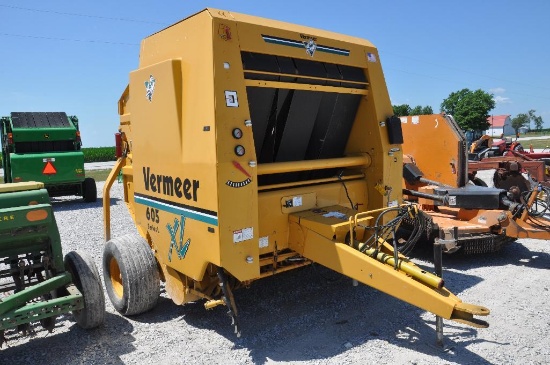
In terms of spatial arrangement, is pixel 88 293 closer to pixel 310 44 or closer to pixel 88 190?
pixel 310 44

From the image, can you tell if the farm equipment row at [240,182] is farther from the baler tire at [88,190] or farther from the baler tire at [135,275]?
the baler tire at [88,190]

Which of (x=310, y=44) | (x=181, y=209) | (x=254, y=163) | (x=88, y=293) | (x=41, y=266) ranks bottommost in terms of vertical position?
(x=88, y=293)

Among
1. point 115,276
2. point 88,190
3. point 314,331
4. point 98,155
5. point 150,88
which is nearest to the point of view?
point 314,331

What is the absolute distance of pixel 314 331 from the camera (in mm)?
3955

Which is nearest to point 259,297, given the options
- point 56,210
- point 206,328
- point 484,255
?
point 206,328

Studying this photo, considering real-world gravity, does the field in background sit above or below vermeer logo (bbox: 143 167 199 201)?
below

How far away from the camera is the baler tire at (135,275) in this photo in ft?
13.8

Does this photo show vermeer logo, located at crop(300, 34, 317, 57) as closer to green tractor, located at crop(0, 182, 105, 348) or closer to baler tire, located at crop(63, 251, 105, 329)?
green tractor, located at crop(0, 182, 105, 348)

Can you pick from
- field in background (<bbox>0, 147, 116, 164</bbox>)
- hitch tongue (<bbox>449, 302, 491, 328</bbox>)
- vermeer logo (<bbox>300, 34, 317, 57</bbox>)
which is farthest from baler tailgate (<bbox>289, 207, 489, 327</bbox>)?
field in background (<bbox>0, 147, 116, 164</bbox>)

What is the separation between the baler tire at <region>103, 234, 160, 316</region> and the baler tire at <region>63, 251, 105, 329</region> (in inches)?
11.2

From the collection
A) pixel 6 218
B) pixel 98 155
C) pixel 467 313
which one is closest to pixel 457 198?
pixel 467 313

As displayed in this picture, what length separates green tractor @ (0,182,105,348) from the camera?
353 cm

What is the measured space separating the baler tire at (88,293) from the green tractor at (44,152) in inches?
334

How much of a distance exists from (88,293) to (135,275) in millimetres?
466
